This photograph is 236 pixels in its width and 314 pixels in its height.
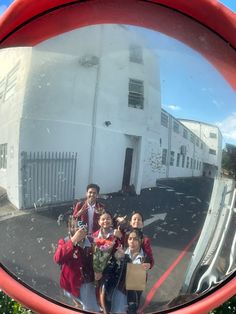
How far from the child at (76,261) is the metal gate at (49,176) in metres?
0.10

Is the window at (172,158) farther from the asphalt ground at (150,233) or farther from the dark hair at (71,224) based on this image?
the dark hair at (71,224)

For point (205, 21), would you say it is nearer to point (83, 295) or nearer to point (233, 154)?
point (233, 154)

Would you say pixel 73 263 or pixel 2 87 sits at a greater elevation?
pixel 2 87

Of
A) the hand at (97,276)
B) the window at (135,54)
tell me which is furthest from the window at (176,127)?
the hand at (97,276)

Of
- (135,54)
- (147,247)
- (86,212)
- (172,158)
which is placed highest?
(135,54)

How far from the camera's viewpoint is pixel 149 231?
69.9 inches

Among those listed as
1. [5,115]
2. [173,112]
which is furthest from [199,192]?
[5,115]

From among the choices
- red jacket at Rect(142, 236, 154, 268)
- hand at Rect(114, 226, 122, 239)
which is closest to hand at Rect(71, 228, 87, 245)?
hand at Rect(114, 226, 122, 239)

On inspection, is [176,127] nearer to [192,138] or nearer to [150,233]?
[192,138]

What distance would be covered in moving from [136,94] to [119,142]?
0.57 ft

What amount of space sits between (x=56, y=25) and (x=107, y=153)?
499mm

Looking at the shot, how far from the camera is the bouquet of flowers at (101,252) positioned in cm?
178

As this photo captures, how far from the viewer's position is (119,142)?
69.9 inches

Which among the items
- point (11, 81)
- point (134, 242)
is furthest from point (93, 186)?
point (11, 81)
